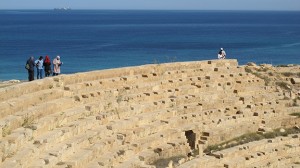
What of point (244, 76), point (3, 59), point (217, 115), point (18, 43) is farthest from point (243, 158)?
point (18, 43)

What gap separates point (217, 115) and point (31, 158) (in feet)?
31.6

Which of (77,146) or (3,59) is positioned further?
(3,59)

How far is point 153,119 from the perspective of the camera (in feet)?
52.6

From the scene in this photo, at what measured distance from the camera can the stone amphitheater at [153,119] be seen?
11492 millimetres

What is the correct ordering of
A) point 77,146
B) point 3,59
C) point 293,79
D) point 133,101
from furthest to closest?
point 3,59 → point 293,79 → point 133,101 → point 77,146

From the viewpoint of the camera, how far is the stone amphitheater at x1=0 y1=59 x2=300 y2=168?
11492mm

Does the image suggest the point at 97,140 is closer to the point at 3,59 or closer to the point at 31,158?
the point at 31,158

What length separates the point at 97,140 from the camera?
42.5 feet

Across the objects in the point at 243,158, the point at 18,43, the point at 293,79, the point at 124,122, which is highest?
the point at 18,43

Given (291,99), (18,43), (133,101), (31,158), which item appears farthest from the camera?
(18,43)

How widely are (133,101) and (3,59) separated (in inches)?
1958

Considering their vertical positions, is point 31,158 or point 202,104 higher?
point 202,104

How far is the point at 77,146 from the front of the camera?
39.1ft

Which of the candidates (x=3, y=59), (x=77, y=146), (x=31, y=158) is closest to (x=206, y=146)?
(x=77, y=146)
